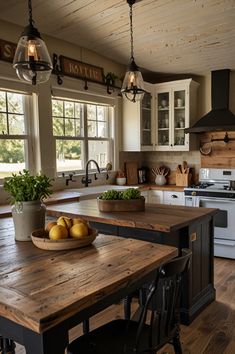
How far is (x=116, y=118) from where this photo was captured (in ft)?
16.3

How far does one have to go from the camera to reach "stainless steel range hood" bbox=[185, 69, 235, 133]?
14.5ft

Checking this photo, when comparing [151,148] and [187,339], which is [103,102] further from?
[187,339]

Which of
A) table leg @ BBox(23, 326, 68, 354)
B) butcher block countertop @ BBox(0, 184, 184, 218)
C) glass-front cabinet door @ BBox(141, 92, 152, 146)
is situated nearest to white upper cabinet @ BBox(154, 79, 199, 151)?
glass-front cabinet door @ BBox(141, 92, 152, 146)

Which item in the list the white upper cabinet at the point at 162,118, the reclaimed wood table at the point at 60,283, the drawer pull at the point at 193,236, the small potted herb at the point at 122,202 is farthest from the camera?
the white upper cabinet at the point at 162,118

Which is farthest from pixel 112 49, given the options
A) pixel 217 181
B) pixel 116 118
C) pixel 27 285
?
pixel 27 285

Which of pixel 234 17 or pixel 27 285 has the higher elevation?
pixel 234 17

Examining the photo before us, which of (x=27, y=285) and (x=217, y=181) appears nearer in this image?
(x=27, y=285)

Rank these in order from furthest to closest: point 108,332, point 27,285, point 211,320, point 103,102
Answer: point 103,102, point 211,320, point 108,332, point 27,285

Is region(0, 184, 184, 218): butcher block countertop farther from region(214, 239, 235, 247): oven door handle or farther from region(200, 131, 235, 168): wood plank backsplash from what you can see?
region(214, 239, 235, 247): oven door handle

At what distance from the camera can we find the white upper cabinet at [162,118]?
4829 mm

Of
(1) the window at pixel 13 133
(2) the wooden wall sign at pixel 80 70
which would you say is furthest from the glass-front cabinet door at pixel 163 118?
(1) the window at pixel 13 133

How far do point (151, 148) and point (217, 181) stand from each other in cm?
115

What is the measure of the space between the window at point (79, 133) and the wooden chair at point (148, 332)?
2.84 meters

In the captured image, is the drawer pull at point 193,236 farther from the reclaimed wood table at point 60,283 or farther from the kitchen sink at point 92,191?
the kitchen sink at point 92,191
